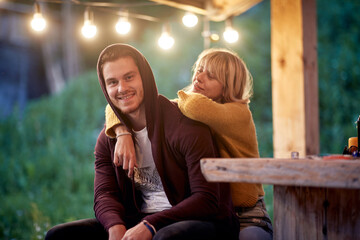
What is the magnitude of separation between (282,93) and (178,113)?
1.28m

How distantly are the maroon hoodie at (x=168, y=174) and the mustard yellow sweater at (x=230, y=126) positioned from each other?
6 cm

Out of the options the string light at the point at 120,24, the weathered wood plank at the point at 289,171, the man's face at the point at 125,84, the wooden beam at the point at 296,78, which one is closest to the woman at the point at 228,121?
the man's face at the point at 125,84

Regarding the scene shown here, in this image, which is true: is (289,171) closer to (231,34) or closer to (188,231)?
(188,231)

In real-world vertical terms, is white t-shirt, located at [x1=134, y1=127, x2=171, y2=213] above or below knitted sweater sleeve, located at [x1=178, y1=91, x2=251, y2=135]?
below

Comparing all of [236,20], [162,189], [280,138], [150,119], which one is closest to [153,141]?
[150,119]

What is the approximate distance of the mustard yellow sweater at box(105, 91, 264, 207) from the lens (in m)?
1.72

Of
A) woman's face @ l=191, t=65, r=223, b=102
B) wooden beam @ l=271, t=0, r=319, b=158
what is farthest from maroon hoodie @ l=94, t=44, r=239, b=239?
wooden beam @ l=271, t=0, r=319, b=158

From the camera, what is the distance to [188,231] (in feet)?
4.73

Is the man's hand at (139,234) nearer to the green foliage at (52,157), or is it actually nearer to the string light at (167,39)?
the string light at (167,39)

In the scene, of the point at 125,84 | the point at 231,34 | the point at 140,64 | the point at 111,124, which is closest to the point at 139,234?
the point at 111,124

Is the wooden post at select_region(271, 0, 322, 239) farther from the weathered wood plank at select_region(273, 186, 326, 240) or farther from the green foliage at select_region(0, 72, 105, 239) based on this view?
the green foliage at select_region(0, 72, 105, 239)

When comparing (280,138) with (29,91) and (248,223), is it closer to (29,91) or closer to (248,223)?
(248,223)

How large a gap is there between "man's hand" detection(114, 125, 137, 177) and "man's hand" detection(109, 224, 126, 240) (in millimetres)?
244

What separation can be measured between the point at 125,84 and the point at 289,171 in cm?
98
